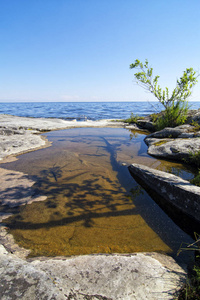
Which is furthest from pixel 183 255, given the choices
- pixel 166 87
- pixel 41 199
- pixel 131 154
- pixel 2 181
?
pixel 166 87

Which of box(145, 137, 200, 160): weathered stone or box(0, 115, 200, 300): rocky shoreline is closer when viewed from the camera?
box(0, 115, 200, 300): rocky shoreline

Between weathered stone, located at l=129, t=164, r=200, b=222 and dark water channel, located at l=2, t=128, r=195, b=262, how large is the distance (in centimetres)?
37

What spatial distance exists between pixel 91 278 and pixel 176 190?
104 inches

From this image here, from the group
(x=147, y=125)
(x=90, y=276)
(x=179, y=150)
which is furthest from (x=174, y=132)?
(x=90, y=276)

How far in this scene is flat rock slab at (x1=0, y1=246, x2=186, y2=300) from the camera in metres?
1.48

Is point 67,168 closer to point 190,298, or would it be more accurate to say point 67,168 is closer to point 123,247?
point 123,247

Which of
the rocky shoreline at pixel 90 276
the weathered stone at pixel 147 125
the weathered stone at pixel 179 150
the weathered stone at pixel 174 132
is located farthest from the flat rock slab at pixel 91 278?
the weathered stone at pixel 147 125

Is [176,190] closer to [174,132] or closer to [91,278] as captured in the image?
[91,278]

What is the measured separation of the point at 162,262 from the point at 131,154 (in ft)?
16.8

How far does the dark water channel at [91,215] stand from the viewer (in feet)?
8.26

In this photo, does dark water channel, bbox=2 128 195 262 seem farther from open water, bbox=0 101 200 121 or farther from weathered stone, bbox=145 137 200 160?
open water, bbox=0 101 200 121

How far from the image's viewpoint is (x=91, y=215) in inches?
125

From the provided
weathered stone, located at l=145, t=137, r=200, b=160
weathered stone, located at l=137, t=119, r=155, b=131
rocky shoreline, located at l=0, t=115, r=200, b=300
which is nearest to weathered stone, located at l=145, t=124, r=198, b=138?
weathered stone, located at l=145, t=137, r=200, b=160

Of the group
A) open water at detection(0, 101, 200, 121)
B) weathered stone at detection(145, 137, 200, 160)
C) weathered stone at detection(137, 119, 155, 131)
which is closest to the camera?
weathered stone at detection(145, 137, 200, 160)
